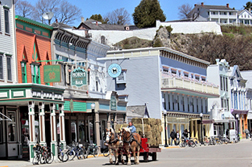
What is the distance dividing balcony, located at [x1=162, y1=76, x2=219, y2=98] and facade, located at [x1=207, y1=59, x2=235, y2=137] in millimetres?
3224

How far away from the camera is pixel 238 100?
251 ft

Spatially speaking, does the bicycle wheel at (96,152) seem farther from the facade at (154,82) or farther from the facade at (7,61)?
the facade at (154,82)

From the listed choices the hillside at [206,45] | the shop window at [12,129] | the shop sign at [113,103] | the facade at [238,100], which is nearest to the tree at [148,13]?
the hillside at [206,45]

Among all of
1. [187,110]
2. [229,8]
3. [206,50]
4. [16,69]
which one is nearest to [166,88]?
[187,110]

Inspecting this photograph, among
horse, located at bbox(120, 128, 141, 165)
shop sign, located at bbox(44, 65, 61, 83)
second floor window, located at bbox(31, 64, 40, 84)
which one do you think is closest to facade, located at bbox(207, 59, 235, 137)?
second floor window, located at bbox(31, 64, 40, 84)

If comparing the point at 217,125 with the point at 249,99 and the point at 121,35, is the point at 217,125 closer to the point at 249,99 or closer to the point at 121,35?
the point at 249,99

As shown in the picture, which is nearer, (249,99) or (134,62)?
(134,62)

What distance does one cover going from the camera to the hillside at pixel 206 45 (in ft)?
329

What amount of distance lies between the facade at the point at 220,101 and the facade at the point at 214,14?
8381cm

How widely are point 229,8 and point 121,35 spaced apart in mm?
57809

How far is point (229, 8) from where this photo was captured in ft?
513

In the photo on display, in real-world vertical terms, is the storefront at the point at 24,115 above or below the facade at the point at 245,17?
below

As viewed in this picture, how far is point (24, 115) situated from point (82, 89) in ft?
27.7

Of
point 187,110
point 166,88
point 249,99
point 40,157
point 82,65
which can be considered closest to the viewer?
point 40,157
